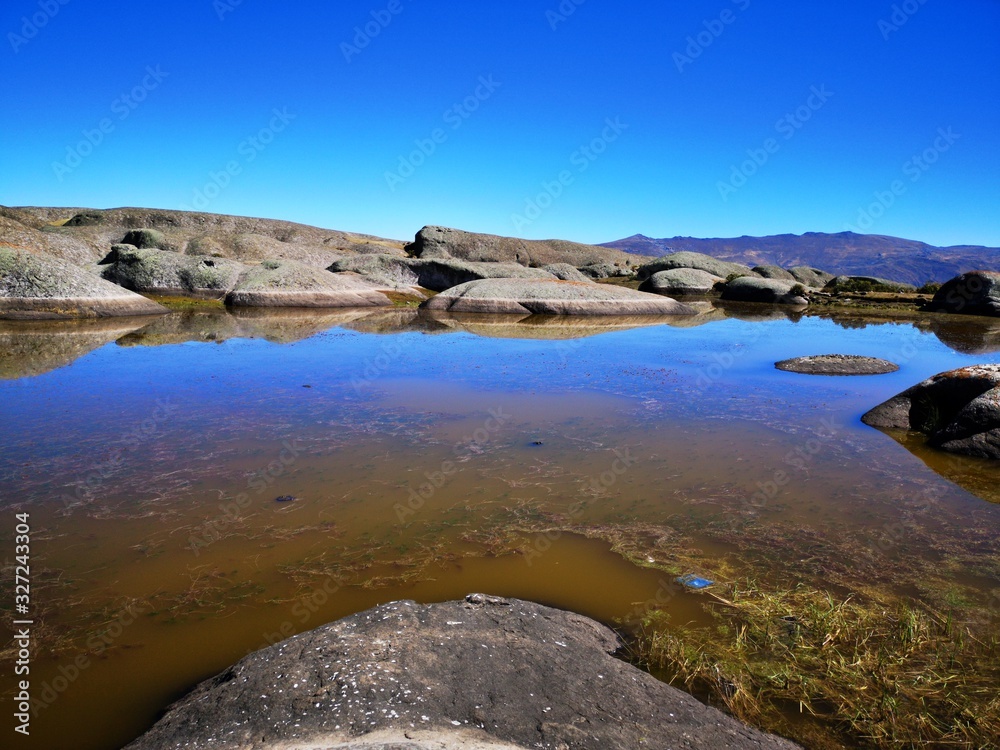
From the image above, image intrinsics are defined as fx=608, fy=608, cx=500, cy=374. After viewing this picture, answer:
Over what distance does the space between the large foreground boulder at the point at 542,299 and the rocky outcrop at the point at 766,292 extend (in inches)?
438

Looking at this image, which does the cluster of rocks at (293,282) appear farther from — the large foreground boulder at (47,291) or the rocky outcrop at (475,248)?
the rocky outcrop at (475,248)

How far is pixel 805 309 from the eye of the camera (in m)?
28.0

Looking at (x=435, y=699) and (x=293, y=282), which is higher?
(x=293, y=282)

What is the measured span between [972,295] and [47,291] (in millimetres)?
33377

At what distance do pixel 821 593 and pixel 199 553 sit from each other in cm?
403

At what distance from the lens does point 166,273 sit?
75.7 feet

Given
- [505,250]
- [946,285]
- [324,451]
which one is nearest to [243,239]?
[505,250]

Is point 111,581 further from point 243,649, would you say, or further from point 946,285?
point 946,285

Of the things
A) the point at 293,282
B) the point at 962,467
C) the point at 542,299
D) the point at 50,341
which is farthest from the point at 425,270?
the point at 962,467

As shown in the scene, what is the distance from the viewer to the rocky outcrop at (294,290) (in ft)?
69.7

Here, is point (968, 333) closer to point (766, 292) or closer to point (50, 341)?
point (766, 292)

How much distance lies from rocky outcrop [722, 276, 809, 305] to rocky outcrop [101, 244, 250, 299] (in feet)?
81.7

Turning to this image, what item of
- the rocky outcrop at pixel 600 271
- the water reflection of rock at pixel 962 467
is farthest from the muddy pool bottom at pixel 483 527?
the rocky outcrop at pixel 600 271

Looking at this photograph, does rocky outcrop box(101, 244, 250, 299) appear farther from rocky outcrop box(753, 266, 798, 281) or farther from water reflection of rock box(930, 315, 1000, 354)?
rocky outcrop box(753, 266, 798, 281)
